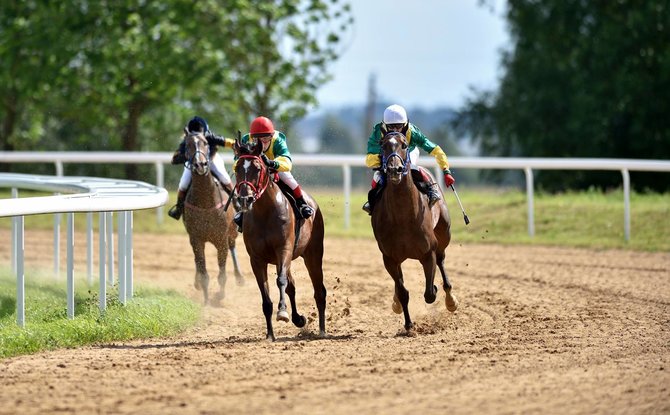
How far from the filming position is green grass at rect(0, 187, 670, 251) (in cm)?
1750

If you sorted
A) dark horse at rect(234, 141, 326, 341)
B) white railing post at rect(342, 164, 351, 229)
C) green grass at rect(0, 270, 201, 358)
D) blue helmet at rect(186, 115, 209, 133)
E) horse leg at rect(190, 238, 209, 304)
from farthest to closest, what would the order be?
white railing post at rect(342, 164, 351, 229)
horse leg at rect(190, 238, 209, 304)
blue helmet at rect(186, 115, 209, 133)
dark horse at rect(234, 141, 326, 341)
green grass at rect(0, 270, 201, 358)

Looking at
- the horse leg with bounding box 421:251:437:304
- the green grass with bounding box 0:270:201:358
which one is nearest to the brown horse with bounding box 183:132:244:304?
the green grass with bounding box 0:270:201:358

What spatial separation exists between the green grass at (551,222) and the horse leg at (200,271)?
4.51m

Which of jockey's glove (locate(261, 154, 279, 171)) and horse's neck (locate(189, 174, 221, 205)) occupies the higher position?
jockey's glove (locate(261, 154, 279, 171))

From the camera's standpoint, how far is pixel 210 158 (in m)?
12.4

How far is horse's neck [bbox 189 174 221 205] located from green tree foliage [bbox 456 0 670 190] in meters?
14.9

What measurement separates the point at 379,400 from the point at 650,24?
21.4 metres

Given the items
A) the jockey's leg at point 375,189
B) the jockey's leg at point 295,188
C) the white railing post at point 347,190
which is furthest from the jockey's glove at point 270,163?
the white railing post at point 347,190

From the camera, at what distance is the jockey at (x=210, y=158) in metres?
12.0

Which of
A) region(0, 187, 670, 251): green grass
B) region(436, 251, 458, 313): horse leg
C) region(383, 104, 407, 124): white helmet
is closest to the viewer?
region(383, 104, 407, 124): white helmet

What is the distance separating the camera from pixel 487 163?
1853cm

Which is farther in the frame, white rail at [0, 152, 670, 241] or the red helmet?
white rail at [0, 152, 670, 241]

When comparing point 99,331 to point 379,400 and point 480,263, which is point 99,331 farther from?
point 480,263

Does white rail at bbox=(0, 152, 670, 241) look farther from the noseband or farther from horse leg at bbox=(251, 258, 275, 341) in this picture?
the noseband
